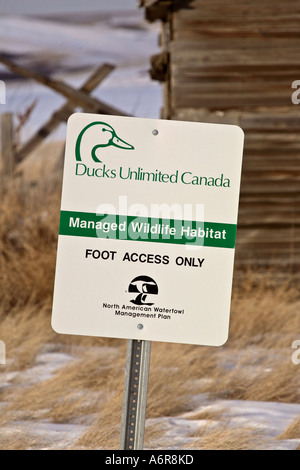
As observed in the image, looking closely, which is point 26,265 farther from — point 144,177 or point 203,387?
point 144,177

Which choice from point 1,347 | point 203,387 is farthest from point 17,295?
point 203,387

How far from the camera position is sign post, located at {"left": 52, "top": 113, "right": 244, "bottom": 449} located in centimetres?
274

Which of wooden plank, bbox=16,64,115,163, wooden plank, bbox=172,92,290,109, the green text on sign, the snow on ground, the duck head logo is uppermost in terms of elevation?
wooden plank, bbox=16,64,115,163

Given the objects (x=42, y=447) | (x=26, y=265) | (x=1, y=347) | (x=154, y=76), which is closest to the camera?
(x=42, y=447)

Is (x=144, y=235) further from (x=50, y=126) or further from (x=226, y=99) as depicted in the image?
(x=50, y=126)

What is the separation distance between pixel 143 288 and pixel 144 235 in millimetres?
214

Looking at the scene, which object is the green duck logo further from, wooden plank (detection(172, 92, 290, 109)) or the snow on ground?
wooden plank (detection(172, 92, 290, 109))

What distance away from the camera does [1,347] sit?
225 inches

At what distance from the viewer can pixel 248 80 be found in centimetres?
786

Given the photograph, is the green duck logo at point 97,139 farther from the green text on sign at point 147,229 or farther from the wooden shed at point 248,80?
the wooden shed at point 248,80

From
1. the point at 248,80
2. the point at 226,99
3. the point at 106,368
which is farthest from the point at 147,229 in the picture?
the point at 248,80

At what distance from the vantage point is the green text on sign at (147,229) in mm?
2730

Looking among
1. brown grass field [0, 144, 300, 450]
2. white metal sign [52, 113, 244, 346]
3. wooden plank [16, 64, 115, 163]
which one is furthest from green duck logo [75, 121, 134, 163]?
wooden plank [16, 64, 115, 163]

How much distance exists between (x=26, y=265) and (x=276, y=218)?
2978 mm
